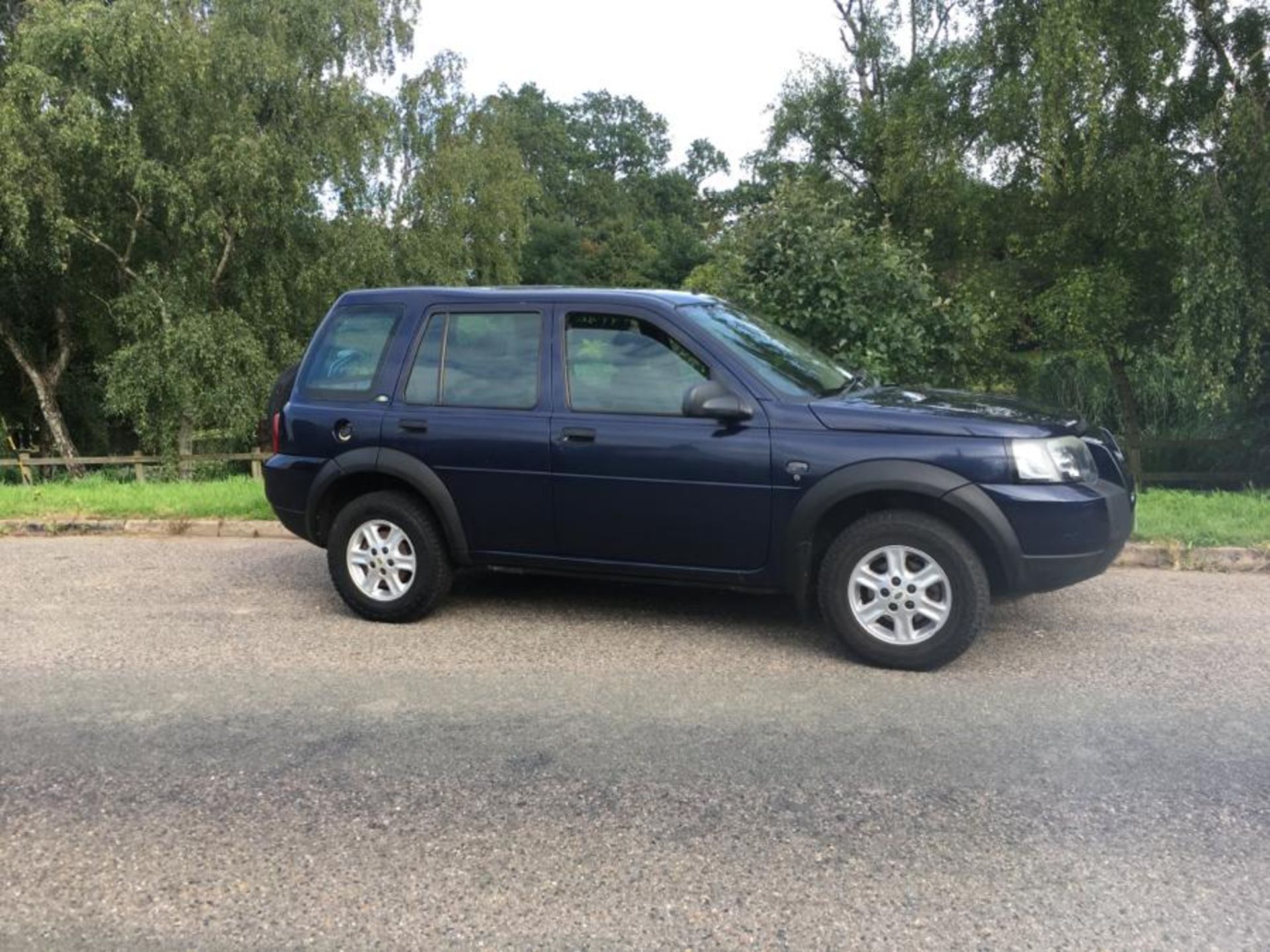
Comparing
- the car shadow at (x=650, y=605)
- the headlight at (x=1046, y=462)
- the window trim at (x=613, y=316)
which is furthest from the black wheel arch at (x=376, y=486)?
the headlight at (x=1046, y=462)

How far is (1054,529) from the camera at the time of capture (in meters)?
4.74

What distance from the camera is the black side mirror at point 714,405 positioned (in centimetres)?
507

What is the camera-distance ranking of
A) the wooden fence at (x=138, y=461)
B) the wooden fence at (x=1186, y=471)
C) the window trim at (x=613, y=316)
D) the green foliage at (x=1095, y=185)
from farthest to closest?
the wooden fence at (x=138, y=461) < the wooden fence at (x=1186, y=471) < the green foliage at (x=1095, y=185) < the window trim at (x=613, y=316)

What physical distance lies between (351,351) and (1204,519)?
6.48m

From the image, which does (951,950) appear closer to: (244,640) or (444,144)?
(244,640)

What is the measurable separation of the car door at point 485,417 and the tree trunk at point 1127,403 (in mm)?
16833

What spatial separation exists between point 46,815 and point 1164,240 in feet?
62.2

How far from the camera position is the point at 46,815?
138 inches

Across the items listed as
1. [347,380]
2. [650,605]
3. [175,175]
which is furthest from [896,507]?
[175,175]

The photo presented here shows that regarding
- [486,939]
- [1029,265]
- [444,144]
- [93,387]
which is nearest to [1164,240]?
[1029,265]

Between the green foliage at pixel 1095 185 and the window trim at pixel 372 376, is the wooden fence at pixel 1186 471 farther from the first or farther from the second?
the window trim at pixel 372 376

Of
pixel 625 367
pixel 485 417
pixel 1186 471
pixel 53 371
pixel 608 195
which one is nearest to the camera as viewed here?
pixel 625 367

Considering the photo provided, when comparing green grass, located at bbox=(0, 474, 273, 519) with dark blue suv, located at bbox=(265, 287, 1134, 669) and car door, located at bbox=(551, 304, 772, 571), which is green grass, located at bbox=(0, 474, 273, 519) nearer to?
dark blue suv, located at bbox=(265, 287, 1134, 669)

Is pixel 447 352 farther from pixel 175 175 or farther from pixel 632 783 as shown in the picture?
pixel 175 175
